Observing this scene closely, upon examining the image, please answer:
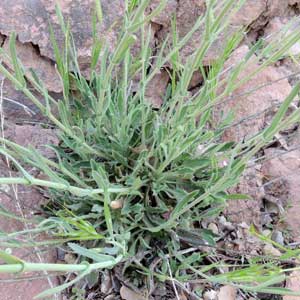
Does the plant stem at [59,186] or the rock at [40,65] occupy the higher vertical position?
the plant stem at [59,186]

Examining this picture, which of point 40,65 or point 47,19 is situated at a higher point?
point 47,19

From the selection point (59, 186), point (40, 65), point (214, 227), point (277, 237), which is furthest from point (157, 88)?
point (59, 186)

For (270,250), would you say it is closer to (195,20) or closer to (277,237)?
(277,237)

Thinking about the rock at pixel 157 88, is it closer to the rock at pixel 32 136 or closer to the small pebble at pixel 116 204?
the rock at pixel 32 136

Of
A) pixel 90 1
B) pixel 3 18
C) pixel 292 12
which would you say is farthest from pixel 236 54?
pixel 3 18

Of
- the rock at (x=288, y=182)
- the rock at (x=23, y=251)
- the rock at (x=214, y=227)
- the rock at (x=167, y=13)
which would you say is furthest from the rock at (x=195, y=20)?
the rock at (x=23, y=251)

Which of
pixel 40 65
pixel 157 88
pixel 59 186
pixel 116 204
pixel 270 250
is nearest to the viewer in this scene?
pixel 59 186
